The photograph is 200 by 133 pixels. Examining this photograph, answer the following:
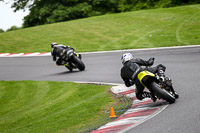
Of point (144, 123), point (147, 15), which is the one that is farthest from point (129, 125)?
point (147, 15)

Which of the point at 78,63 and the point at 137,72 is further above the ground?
the point at 137,72

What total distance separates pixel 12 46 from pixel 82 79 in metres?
16.4

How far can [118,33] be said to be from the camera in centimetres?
2962

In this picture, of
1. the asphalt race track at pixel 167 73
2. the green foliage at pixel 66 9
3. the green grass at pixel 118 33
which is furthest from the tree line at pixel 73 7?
the asphalt race track at pixel 167 73

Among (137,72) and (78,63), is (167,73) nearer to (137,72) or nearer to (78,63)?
(78,63)

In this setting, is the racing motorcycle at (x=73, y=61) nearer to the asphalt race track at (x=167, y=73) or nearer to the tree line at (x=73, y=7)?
the asphalt race track at (x=167, y=73)

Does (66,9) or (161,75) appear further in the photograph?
(66,9)

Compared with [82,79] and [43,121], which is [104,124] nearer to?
[43,121]

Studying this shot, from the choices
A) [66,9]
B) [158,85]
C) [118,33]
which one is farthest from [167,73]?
[66,9]

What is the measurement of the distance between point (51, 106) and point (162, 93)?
3.46m

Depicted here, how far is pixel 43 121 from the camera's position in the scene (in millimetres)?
8727

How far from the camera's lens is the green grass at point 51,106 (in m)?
8.20

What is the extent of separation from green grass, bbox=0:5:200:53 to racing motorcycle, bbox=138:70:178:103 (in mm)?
14039

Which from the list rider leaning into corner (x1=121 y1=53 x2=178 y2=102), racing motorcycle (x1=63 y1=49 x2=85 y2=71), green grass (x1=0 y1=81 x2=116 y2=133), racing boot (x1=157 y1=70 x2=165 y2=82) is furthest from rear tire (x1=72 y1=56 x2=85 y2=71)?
racing boot (x1=157 y1=70 x2=165 y2=82)
